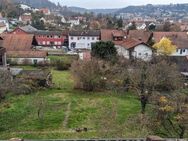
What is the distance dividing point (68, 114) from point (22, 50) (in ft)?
85.8

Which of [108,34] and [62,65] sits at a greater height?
[108,34]

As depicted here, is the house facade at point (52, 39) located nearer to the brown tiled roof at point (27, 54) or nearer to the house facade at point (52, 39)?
the house facade at point (52, 39)

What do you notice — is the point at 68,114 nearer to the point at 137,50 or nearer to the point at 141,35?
the point at 137,50

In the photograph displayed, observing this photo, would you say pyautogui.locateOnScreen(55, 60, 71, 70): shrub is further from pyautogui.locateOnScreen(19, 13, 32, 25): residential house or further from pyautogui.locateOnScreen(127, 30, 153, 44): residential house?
pyautogui.locateOnScreen(19, 13, 32, 25): residential house

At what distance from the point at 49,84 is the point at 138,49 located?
58.5ft

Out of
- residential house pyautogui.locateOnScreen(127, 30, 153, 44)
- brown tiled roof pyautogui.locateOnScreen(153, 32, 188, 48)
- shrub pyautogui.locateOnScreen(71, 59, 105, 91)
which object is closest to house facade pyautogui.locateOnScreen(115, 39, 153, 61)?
brown tiled roof pyautogui.locateOnScreen(153, 32, 188, 48)

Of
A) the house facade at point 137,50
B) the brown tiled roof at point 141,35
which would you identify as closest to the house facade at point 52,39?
the brown tiled roof at point 141,35

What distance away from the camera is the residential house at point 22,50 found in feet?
149

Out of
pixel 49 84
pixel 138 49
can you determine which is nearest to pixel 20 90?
pixel 49 84

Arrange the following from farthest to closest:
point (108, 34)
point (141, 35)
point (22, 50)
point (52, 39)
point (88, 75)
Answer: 1. point (52, 39)
2. point (141, 35)
3. point (108, 34)
4. point (22, 50)
5. point (88, 75)

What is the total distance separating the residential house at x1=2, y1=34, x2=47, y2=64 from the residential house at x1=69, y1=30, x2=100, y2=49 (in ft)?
29.1

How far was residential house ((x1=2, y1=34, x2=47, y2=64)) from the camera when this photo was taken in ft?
149

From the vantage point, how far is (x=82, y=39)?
2459 inches

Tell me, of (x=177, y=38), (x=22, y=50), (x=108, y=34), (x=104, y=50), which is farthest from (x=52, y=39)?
(x=177, y=38)
